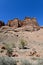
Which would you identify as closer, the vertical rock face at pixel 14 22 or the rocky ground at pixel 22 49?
the rocky ground at pixel 22 49

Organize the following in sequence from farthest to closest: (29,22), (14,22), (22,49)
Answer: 1. (14,22)
2. (29,22)
3. (22,49)

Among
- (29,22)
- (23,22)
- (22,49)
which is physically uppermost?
(23,22)

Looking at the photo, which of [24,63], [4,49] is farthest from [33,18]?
[24,63]

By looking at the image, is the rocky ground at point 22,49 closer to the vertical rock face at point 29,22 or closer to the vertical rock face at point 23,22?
the vertical rock face at point 23,22

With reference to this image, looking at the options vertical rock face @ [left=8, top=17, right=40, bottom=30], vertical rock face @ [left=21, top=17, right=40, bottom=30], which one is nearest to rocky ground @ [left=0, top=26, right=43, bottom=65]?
vertical rock face @ [left=8, top=17, right=40, bottom=30]

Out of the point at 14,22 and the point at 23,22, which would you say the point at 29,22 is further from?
the point at 14,22

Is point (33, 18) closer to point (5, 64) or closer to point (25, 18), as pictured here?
point (25, 18)

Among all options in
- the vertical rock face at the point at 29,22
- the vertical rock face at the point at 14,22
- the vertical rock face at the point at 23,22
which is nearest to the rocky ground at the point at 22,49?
the vertical rock face at the point at 14,22

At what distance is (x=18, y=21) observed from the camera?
70375mm

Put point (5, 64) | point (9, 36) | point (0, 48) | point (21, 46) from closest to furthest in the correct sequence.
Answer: point (5, 64) < point (0, 48) < point (21, 46) < point (9, 36)

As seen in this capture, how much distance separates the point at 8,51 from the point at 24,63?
28.3ft

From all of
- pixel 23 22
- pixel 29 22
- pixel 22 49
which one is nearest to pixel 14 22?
pixel 23 22

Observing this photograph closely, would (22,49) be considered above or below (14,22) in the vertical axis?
below

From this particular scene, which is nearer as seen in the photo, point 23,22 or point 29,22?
point 29,22
